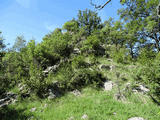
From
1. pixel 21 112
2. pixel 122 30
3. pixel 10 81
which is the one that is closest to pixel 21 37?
pixel 10 81

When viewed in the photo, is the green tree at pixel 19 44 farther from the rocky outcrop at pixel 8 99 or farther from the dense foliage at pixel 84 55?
the rocky outcrop at pixel 8 99

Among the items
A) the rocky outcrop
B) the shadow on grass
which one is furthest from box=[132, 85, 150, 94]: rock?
the rocky outcrop

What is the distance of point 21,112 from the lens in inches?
227

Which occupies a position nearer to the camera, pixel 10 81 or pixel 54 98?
pixel 54 98

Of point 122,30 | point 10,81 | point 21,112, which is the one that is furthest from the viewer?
point 122,30

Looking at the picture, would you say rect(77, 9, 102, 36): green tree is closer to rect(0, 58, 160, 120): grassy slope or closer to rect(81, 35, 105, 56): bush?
rect(81, 35, 105, 56): bush

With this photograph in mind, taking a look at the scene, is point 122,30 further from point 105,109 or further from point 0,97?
point 0,97

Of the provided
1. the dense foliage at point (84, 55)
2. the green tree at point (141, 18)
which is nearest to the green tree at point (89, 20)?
the dense foliage at point (84, 55)

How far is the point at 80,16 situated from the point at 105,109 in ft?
77.0

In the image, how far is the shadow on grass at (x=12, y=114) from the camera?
531 cm

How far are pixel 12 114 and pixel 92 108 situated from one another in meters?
5.10

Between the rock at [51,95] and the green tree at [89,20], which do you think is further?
the green tree at [89,20]

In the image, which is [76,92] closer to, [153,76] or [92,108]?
[92,108]

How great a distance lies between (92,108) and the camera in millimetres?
5234
